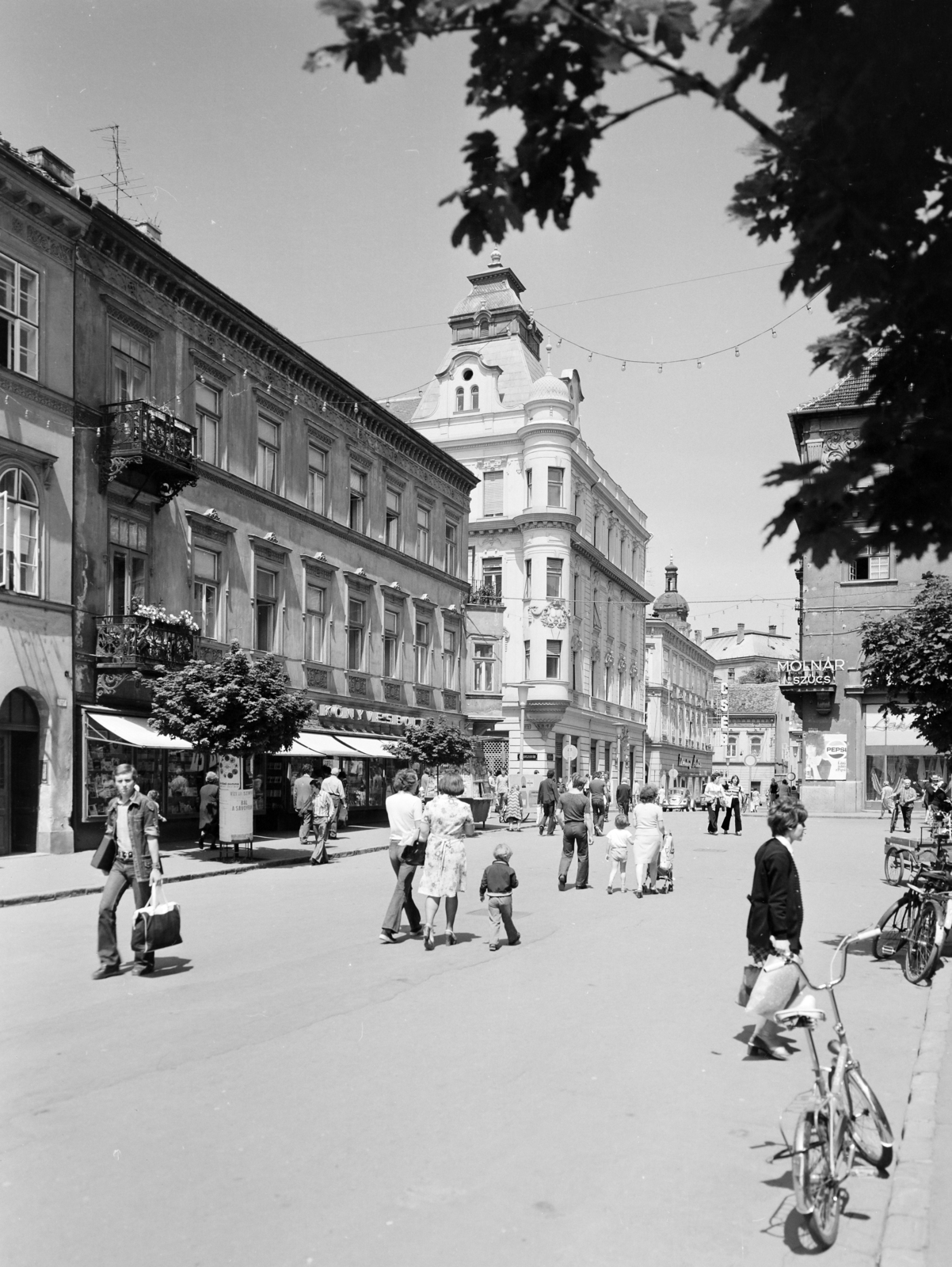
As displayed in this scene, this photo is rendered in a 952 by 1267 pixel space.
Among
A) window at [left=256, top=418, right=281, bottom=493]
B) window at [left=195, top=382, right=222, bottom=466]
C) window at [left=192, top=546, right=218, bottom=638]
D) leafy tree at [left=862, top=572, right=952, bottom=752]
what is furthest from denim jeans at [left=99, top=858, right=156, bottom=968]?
window at [left=256, top=418, right=281, bottom=493]

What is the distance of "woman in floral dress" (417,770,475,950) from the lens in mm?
11773

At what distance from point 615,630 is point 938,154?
64293 millimetres

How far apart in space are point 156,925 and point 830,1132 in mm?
6663

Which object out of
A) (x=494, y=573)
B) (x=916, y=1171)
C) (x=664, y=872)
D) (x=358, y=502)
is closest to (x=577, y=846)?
(x=664, y=872)

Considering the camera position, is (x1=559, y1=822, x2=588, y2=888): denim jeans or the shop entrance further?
the shop entrance

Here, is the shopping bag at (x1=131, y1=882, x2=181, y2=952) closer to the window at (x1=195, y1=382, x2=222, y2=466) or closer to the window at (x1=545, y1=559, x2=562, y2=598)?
the window at (x1=195, y1=382, x2=222, y2=466)

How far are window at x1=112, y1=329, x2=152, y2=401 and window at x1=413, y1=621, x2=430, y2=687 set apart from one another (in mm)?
16437

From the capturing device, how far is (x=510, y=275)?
2394 inches

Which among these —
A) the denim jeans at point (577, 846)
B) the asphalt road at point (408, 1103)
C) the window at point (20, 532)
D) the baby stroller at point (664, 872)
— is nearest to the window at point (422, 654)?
the window at point (20, 532)

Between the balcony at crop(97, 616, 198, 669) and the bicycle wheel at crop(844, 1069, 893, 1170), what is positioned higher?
the balcony at crop(97, 616, 198, 669)

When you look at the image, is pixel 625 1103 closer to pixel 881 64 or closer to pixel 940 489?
pixel 940 489

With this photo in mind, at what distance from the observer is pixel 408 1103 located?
6465 millimetres

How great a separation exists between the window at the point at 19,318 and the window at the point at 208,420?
6.02 m

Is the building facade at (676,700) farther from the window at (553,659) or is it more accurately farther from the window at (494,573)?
the window at (494,573)
